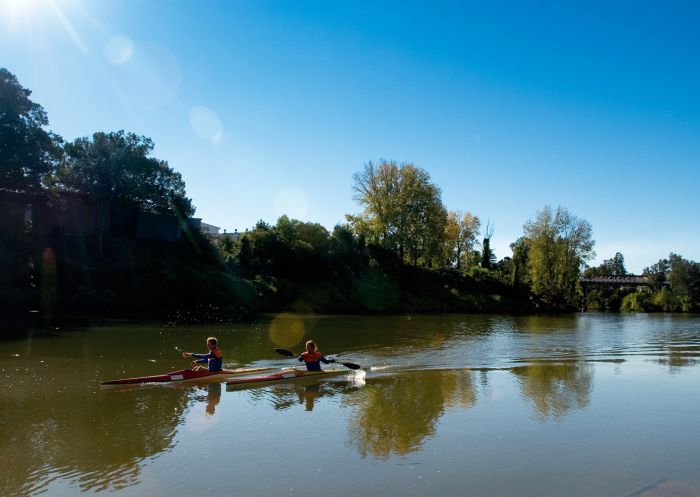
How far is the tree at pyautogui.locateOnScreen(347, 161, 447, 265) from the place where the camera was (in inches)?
2827

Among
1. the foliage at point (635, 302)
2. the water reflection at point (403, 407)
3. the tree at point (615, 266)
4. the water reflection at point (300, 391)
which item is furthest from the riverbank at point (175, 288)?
the tree at point (615, 266)

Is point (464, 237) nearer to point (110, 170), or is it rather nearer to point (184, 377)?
point (110, 170)

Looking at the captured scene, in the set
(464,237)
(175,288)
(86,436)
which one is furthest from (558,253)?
(86,436)

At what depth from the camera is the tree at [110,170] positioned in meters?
44.0

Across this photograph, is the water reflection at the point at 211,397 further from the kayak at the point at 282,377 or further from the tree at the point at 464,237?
the tree at the point at 464,237

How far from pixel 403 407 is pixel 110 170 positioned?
125 ft

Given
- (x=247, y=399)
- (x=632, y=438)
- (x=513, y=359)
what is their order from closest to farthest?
→ (x=632, y=438), (x=247, y=399), (x=513, y=359)

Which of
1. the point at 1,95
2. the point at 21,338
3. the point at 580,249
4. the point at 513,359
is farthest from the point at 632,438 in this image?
the point at 580,249

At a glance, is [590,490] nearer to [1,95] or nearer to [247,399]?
[247,399]

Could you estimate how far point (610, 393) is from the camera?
18219mm

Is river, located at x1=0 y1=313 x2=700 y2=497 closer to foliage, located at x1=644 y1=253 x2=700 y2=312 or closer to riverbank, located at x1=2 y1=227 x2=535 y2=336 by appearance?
riverbank, located at x1=2 y1=227 x2=535 y2=336

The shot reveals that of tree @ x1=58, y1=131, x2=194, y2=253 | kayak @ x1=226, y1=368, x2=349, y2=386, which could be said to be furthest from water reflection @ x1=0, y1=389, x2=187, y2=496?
tree @ x1=58, y1=131, x2=194, y2=253

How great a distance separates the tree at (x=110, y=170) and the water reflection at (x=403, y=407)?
112ft

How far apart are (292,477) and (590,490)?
208 inches
